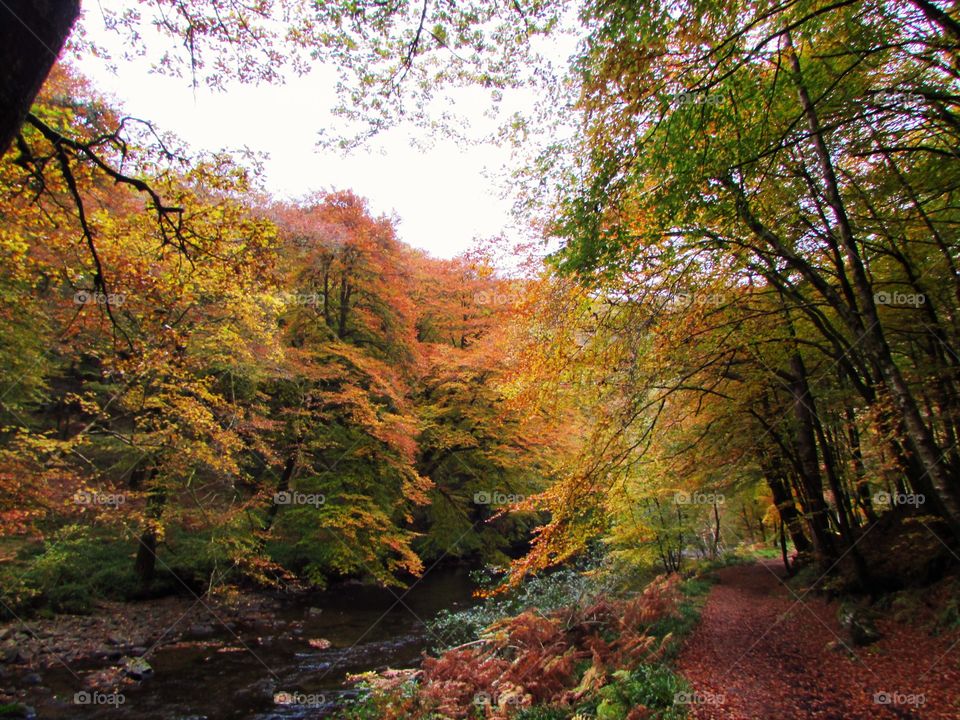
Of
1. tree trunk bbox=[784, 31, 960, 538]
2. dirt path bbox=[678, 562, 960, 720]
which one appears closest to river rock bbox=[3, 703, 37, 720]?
dirt path bbox=[678, 562, 960, 720]

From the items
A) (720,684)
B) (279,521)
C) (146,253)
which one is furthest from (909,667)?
(279,521)

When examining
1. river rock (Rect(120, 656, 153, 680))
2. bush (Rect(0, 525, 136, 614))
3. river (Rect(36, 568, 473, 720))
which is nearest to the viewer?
river (Rect(36, 568, 473, 720))

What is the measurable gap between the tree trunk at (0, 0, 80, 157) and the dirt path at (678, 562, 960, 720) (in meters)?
7.68

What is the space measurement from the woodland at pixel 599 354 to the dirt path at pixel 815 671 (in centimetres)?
6

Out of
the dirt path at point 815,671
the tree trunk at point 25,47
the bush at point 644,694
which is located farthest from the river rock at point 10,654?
the dirt path at point 815,671

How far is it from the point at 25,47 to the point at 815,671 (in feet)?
33.6

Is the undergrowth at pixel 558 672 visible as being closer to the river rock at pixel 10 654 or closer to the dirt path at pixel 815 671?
the dirt path at pixel 815 671

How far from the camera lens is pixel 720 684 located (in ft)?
21.2

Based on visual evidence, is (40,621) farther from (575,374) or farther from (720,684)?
(720,684)

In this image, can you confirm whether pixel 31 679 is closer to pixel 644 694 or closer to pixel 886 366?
pixel 644 694

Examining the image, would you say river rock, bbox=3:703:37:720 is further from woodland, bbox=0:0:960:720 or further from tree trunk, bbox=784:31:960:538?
tree trunk, bbox=784:31:960:538

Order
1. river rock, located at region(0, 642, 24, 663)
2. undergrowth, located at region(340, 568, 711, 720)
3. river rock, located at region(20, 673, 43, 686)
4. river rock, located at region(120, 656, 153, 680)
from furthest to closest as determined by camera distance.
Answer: river rock, located at region(120, 656, 153, 680) → river rock, located at region(0, 642, 24, 663) → river rock, located at region(20, 673, 43, 686) → undergrowth, located at region(340, 568, 711, 720)

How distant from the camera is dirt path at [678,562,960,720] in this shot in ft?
18.1

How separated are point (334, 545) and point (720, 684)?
31.2ft
